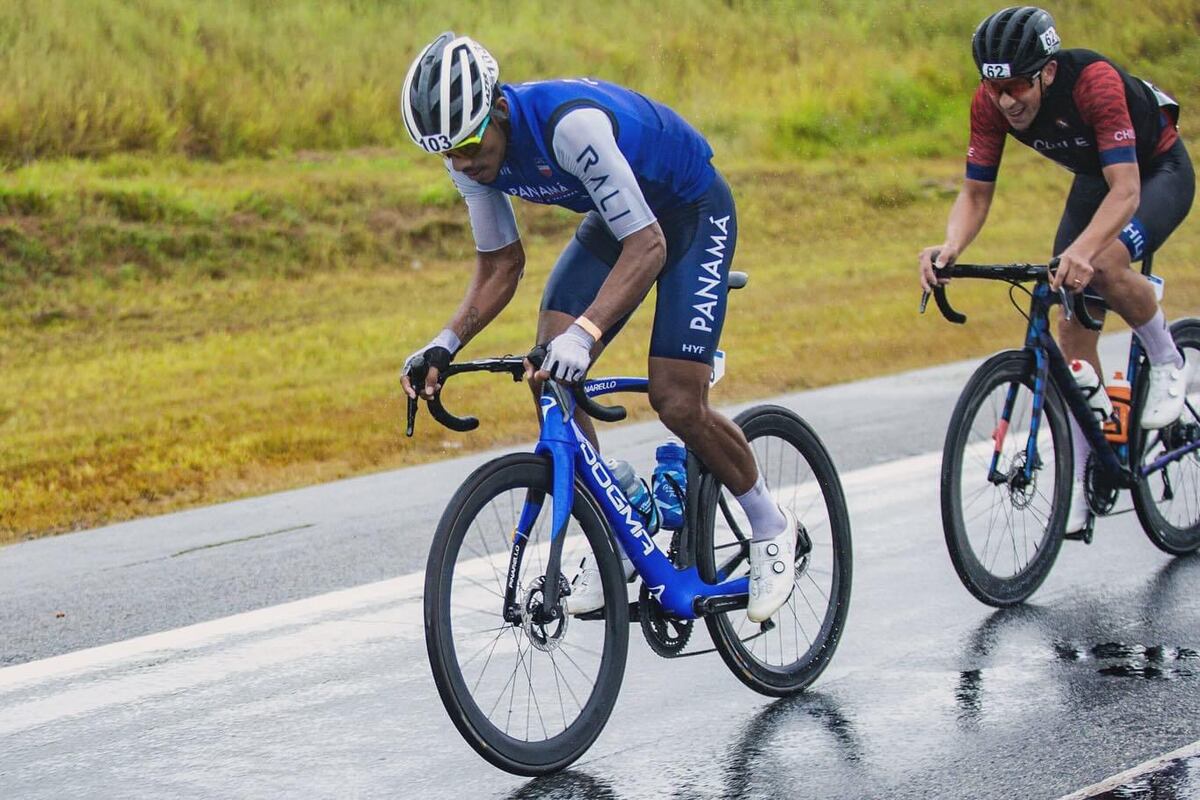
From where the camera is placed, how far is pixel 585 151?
4.68 meters

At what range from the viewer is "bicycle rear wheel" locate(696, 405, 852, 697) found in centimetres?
529

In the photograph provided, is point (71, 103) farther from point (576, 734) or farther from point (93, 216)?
point (576, 734)

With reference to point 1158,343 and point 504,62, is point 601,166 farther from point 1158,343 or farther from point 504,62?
point 504,62

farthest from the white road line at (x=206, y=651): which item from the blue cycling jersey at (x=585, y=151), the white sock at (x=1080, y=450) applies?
the white sock at (x=1080, y=450)

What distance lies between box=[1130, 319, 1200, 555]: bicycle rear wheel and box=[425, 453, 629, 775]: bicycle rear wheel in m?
2.78

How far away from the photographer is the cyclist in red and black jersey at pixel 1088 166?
240 inches

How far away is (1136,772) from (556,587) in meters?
1.57

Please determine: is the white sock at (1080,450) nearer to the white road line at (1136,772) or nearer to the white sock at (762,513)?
the white sock at (762,513)

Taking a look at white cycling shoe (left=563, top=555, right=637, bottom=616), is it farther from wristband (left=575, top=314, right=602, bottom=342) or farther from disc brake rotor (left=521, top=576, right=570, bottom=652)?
wristband (left=575, top=314, right=602, bottom=342)

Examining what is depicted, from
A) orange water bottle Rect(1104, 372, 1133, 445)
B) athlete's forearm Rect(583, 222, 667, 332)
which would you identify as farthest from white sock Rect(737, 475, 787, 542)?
orange water bottle Rect(1104, 372, 1133, 445)

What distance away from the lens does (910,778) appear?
179 inches

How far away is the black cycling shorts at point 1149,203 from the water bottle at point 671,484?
7.18 ft

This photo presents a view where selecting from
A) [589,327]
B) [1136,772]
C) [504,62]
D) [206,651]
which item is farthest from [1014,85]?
[504,62]

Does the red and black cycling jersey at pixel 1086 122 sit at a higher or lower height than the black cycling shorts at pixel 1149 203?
higher
